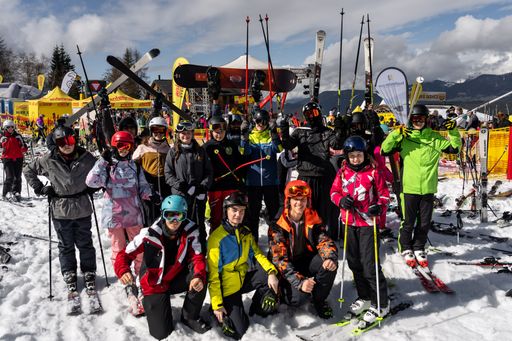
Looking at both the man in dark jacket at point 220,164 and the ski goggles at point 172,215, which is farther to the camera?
the man in dark jacket at point 220,164

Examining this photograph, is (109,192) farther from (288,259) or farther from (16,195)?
(16,195)

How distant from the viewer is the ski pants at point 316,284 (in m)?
3.68

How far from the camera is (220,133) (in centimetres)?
491

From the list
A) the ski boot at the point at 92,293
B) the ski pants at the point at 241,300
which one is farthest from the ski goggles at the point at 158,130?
the ski pants at the point at 241,300

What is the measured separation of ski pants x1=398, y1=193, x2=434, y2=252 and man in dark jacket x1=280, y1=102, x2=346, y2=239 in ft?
3.61

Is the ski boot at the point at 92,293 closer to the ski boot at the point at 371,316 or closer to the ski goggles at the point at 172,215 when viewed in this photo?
the ski goggles at the point at 172,215


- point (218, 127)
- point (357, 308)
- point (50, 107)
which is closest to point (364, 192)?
point (357, 308)

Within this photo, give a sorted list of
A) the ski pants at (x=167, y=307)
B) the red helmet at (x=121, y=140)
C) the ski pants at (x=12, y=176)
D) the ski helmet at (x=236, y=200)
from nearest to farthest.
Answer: the ski pants at (x=167, y=307) → the ski helmet at (x=236, y=200) → the red helmet at (x=121, y=140) → the ski pants at (x=12, y=176)

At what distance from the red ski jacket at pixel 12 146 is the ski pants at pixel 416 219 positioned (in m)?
9.59

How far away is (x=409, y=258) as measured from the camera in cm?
484

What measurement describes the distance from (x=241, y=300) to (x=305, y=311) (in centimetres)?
75

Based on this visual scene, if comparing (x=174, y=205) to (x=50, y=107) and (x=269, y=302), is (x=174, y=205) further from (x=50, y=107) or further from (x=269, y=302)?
(x=50, y=107)

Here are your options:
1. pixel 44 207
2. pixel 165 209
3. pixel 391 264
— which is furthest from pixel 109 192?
pixel 44 207

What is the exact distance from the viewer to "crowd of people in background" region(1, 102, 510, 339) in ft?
11.6
